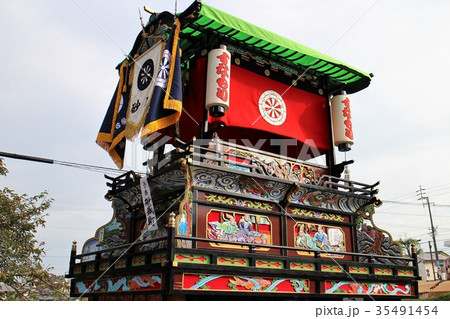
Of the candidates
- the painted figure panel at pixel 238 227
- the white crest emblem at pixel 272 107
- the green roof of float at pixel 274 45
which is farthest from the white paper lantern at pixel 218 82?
the painted figure panel at pixel 238 227

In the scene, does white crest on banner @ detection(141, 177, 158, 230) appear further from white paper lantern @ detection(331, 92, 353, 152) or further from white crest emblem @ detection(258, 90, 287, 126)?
white paper lantern @ detection(331, 92, 353, 152)

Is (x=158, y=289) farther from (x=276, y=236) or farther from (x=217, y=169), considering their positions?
(x=276, y=236)

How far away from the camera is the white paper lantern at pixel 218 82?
365 inches

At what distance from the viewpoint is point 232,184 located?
896cm

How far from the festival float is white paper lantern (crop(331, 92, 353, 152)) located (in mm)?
34

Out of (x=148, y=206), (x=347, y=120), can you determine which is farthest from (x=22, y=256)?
(x=347, y=120)

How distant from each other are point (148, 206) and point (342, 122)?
619 cm

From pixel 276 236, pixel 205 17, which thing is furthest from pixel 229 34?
pixel 276 236

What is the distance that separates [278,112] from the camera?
1106cm

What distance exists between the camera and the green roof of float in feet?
31.4

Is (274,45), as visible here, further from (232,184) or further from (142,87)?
(232,184)

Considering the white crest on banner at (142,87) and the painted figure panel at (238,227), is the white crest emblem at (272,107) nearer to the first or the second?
the painted figure panel at (238,227)

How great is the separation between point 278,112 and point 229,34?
8.15 feet

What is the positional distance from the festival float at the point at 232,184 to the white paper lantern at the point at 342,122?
34 mm
